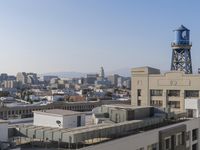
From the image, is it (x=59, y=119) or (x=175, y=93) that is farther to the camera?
(x=175, y=93)

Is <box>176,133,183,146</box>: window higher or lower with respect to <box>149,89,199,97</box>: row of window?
lower

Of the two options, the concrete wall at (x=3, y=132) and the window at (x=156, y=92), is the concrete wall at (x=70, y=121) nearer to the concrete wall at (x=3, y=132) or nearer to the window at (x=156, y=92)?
the concrete wall at (x=3, y=132)

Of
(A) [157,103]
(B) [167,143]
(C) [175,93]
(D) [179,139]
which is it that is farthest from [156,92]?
(B) [167,143]

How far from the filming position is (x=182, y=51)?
95375mm

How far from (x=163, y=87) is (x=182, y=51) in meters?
21.9

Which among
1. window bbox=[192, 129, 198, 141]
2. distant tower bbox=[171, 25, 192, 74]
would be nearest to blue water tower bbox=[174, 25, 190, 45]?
distant tower bbox=[171, 25, 192, 74]

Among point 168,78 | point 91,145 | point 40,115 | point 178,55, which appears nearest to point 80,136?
point 91,145

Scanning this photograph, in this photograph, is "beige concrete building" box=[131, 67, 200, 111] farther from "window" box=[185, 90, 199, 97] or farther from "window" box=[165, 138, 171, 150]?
"window" box=[165, 138, 171, 150]

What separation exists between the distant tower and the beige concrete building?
15.6 meters

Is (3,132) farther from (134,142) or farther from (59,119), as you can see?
(134,142)

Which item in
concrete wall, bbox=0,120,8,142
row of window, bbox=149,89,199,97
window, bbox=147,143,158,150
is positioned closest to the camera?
concrete wall, bbox=0,120,8,142

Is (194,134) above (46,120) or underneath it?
underneath

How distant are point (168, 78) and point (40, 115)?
44292 millimetres

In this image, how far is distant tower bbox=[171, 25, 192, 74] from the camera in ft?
308
